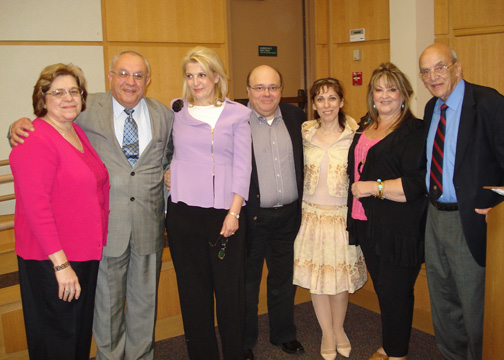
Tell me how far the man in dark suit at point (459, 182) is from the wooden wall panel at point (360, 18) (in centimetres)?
310

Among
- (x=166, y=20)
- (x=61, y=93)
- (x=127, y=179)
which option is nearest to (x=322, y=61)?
(x=166, y=20)

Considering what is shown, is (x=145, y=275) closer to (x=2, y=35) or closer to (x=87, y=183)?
(x=87, y=183)

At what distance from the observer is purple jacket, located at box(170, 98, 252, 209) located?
2.41 m

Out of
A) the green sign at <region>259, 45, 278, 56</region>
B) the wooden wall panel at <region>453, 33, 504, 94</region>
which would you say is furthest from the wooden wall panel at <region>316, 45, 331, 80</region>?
the wooden wall panel at <region>453, 33, 504, 94</region>

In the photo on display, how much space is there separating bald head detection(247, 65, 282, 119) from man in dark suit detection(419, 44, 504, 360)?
0.79 meters

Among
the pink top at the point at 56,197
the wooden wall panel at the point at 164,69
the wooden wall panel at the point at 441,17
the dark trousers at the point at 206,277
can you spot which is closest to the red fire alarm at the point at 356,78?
the wooden wall panel at the point at 441,17

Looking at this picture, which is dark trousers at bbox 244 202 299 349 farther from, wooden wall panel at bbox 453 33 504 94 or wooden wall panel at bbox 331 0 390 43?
wooden wall panel at bbox 331 0 390 43

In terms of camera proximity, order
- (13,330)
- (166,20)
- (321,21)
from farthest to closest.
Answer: (321,21)
(166,20)
(13,330)

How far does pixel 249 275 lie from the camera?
9.31ft

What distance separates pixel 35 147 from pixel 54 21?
254cm

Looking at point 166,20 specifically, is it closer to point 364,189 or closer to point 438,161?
point 364,189

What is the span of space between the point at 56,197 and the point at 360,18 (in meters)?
4.51

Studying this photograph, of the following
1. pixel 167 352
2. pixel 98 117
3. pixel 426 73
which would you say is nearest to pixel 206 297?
pixel 167 352

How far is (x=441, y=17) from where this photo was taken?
4.76 meters
